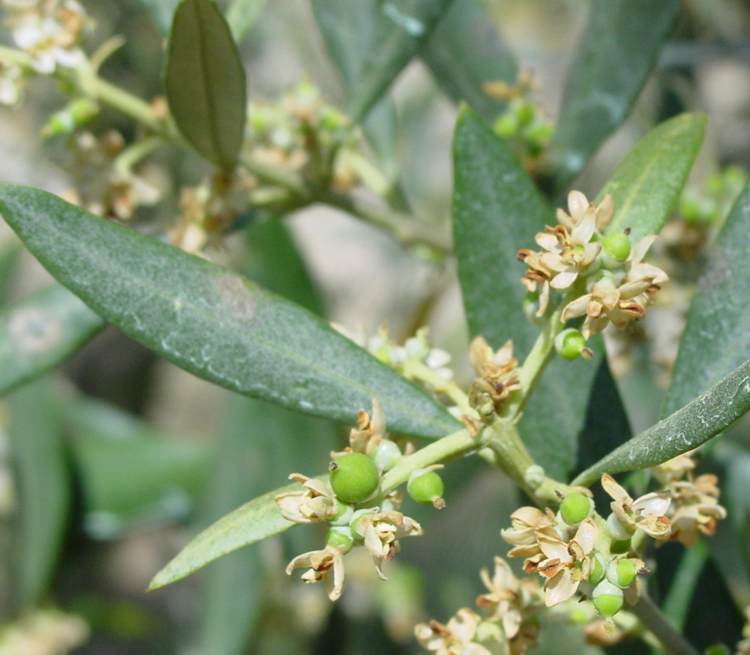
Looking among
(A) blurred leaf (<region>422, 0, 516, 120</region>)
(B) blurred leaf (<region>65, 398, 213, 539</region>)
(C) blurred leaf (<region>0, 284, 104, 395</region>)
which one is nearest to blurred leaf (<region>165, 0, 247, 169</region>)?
(C) blurred leaf (<region>0, 284, 104, 395</region>)

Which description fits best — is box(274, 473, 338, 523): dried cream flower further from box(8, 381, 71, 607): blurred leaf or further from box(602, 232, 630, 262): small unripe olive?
box(8, 381, 71, 607): blurred leaf

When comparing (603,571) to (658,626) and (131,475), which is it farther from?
(131,475)

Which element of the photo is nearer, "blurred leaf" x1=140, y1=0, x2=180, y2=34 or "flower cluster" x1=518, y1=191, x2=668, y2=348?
"flower cluster" x1=518, y1=191, x2=668, y2=348

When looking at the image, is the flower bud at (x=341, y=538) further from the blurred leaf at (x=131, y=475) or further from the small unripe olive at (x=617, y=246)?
the blurred leaf at (x=131, y=475)

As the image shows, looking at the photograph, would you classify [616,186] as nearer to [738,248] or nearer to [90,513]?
[738,248]

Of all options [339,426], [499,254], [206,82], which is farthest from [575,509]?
[339,426]

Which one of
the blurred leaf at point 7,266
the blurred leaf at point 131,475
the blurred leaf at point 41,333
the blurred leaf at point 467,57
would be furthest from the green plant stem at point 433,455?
the blurred leaf at point 7,266
